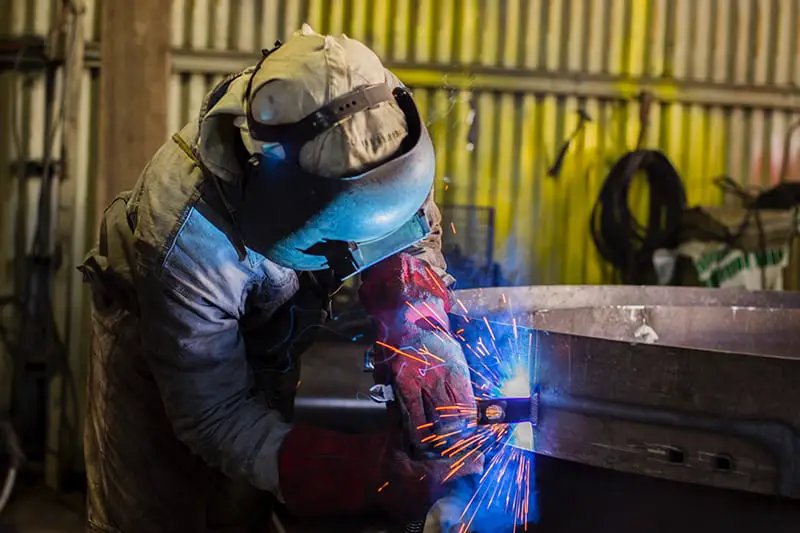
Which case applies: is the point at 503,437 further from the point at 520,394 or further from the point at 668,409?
the point at 668,409

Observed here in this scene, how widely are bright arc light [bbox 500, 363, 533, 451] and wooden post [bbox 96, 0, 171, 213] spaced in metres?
2.89

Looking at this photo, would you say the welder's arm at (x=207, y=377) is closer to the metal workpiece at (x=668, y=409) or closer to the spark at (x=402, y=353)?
the spark at (x=402, y=353)

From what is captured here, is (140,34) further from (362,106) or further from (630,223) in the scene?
(362,106)

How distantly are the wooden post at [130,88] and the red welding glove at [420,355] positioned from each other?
2615 millimetres

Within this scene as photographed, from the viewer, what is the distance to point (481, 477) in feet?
5.65

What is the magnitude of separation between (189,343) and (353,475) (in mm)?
407

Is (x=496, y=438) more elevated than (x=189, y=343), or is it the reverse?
(x=189, y=343)

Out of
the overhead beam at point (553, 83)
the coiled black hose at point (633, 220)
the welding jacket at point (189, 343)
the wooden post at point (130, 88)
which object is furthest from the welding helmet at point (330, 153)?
the coiled black hose at point (633, 220)

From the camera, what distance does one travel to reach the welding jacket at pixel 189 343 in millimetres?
1577

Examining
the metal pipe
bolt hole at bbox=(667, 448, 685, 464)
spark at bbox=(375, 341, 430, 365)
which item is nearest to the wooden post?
the metal pipe

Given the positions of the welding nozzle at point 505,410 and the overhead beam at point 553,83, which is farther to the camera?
the overhead beam at point 553,83

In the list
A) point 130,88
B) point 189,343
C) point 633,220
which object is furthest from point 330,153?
point 633,220

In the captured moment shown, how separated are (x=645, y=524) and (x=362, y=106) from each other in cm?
85

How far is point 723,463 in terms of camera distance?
134 cm
